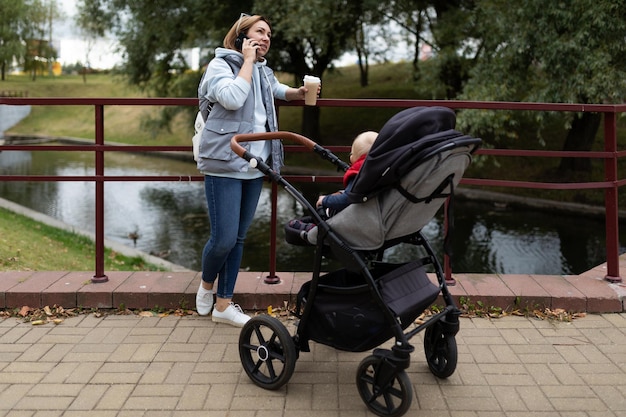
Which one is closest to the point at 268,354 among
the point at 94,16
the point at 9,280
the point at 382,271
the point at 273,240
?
the point at 382,271

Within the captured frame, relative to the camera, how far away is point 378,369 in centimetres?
310

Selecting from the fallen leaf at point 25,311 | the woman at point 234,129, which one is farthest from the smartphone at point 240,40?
the fallen leaf at point 25,311

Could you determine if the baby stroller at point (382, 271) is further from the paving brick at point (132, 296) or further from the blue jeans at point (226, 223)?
the paving brick at point (132, 296)

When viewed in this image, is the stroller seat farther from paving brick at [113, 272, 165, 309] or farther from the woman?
paving brick at [113, 272, 165, 309]

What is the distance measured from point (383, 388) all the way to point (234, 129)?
1.65m

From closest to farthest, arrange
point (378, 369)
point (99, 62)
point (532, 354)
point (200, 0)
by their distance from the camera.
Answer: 1. point (378, 369)
2. point (532, 354)
3. point (200, 0)
4. point (99, 62)

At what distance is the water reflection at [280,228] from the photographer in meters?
10.5

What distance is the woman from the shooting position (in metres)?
3.71

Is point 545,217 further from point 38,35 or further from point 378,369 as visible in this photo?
point 38,35

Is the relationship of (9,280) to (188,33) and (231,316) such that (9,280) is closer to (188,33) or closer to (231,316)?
(231,316)

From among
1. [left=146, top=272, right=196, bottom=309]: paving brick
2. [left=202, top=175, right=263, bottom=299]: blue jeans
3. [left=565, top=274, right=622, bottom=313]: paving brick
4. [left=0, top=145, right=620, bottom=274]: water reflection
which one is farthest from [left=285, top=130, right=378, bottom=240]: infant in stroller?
[left=0, top=145, right=620, bottom=274]: water reflection

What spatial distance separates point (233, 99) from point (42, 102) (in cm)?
173

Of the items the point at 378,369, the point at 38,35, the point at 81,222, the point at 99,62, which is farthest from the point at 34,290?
the point at 99,62

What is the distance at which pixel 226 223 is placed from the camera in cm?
393
